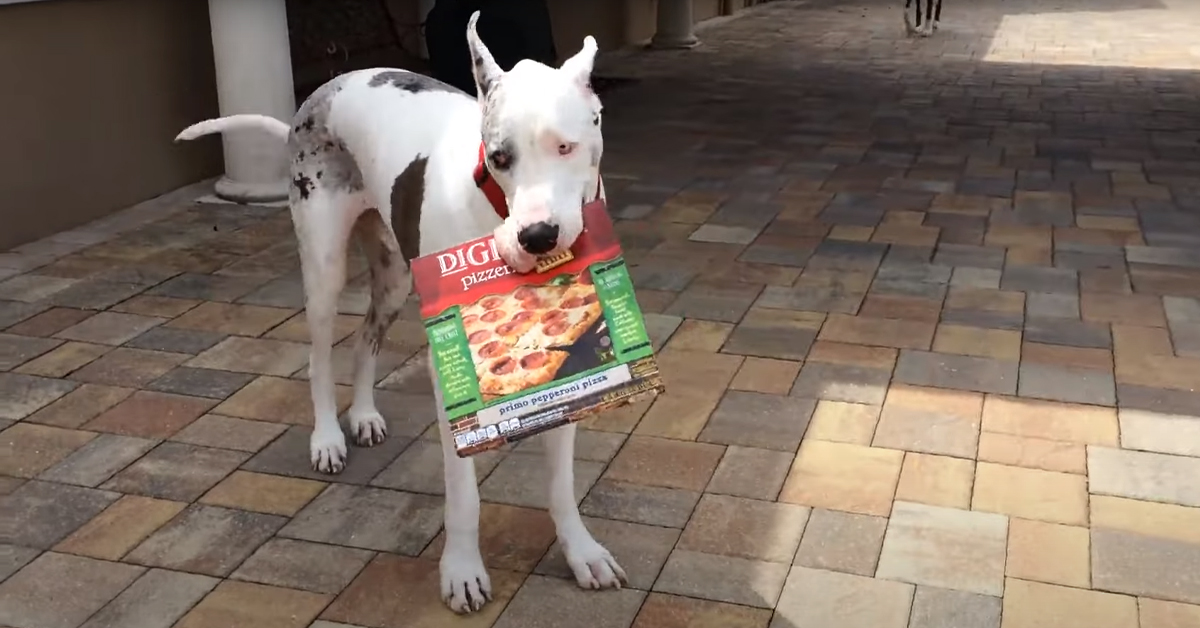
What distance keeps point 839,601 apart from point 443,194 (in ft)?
3.68

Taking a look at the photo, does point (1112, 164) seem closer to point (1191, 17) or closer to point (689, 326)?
point (689, 326)

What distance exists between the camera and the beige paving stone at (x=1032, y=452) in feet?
9.61

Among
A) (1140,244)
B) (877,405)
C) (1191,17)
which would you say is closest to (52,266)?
(877,405)

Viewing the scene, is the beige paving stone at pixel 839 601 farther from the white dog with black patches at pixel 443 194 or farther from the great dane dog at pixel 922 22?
the great dane dog at pixel 922 22

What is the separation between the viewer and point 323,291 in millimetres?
2756

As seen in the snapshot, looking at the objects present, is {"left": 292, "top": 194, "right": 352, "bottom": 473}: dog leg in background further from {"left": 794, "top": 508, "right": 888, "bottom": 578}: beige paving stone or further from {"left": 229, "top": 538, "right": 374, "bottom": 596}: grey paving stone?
{"left": 794, "top": 508, "right": 888, "bottom": 578}: beige paving stone

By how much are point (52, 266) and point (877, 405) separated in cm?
317

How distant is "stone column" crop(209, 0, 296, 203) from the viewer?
5.33 meters

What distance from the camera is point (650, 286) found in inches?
170

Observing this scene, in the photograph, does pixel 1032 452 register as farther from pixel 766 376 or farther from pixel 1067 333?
pixel 1067 333

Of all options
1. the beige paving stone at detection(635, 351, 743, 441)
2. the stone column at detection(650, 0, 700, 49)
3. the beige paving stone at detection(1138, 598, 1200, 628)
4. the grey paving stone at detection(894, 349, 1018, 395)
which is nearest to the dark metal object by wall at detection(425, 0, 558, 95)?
the beige paving stone at detection(635, 351, 743, 441)

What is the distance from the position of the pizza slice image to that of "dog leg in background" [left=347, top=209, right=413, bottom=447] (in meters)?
0.83

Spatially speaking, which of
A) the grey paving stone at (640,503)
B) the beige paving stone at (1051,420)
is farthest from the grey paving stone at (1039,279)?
the grey paving stone at (640,503)

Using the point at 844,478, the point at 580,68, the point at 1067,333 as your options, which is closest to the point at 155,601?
the point at 580,68
